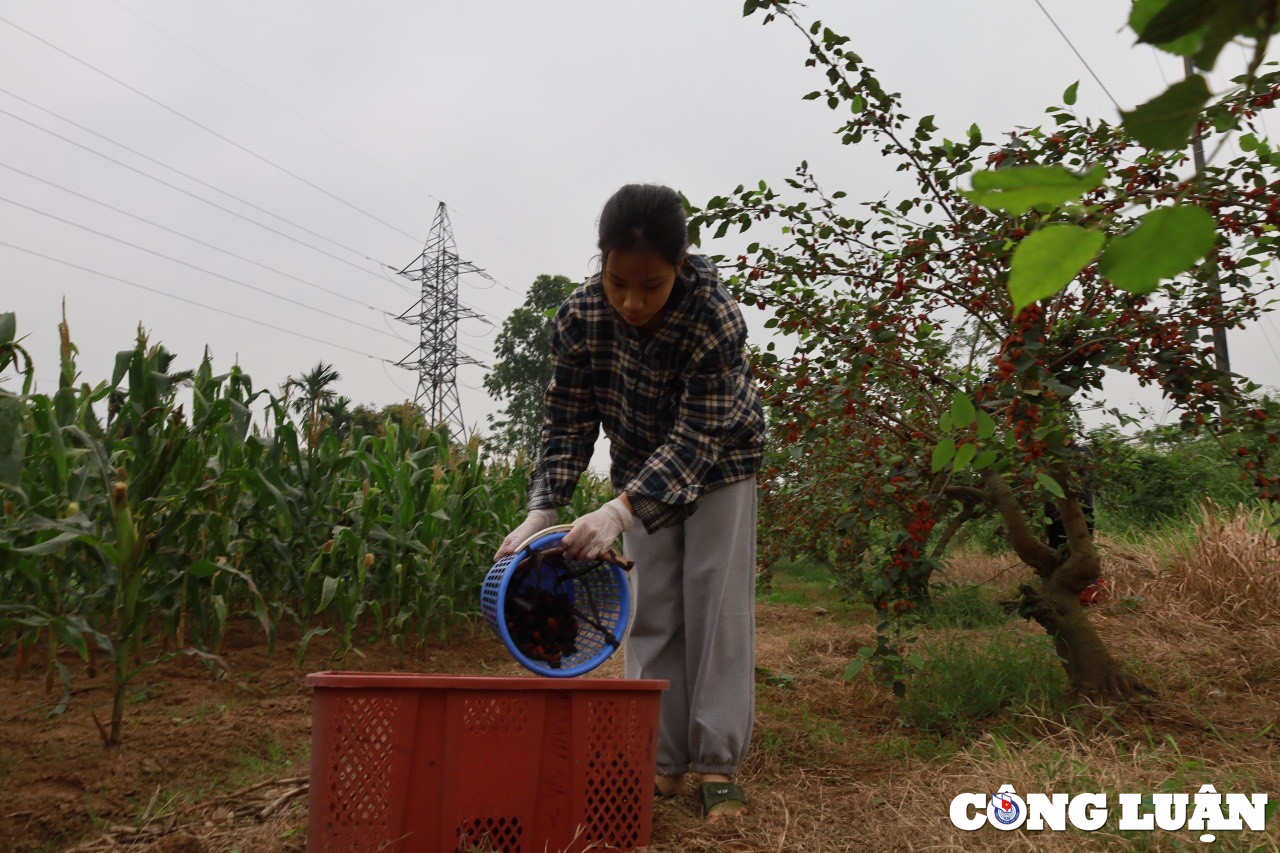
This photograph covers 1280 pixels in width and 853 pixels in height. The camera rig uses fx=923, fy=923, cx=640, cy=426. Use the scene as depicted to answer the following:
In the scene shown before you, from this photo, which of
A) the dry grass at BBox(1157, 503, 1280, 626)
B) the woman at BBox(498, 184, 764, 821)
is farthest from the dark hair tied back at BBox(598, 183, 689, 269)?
the dry grass at BBox(1157, 503, 1280, 626)

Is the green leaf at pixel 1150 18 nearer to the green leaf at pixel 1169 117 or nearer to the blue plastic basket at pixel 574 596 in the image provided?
the green leaf at pixel 1169 117

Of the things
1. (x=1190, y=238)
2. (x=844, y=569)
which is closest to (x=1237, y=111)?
(x=1190, y=238)

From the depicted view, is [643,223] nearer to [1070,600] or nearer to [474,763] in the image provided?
[474,763]

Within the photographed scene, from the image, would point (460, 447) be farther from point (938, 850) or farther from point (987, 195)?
point (987, 195)

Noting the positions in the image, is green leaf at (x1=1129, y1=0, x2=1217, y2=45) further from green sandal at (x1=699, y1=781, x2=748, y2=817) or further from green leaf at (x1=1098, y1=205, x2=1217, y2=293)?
green sandal at (x1=699, y1=781, x2=748, y2=817)

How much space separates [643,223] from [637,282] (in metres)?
0.13

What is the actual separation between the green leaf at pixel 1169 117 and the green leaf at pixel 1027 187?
1.0 inches

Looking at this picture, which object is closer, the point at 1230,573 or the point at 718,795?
the point at 718,795

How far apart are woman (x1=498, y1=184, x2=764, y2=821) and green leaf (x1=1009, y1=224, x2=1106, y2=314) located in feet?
5.32

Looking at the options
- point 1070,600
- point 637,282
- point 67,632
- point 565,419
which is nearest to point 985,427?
point 637,282

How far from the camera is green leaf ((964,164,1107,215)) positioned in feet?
1.07

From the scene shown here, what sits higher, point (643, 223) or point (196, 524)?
point (643, 223)

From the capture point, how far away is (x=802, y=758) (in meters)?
2.67

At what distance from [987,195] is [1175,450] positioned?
908 cm
